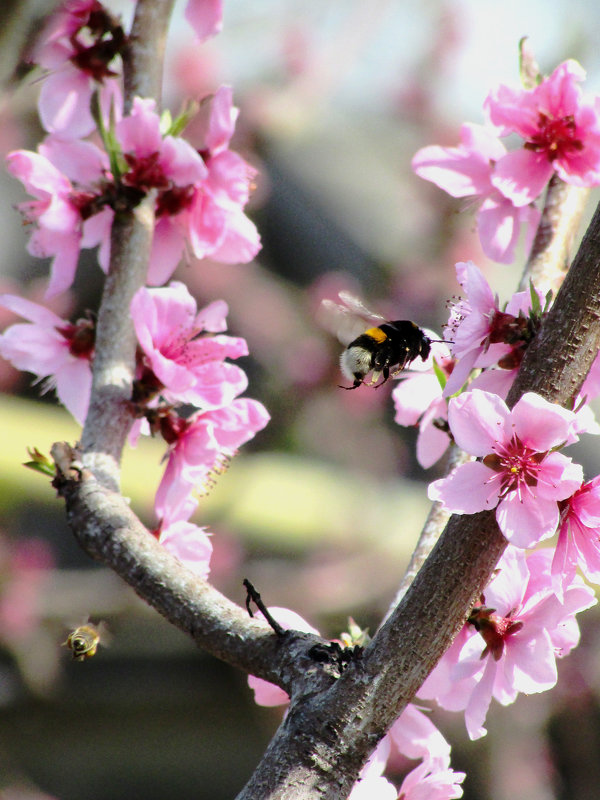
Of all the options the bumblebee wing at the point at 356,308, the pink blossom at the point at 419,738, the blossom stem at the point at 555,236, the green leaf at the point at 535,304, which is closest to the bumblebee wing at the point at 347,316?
the bumblebee wing at the point at 356,308

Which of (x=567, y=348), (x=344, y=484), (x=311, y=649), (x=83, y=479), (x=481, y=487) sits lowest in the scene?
(x=311, y=649)

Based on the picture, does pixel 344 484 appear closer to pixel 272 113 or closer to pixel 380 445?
pixel 380 445

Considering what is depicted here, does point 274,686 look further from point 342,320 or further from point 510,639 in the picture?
point 342,320

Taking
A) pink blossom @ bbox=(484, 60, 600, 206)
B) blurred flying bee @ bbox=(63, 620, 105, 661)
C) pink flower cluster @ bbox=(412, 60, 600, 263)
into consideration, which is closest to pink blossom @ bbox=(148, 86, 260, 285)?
pink flower cluster @ bbox=(412, 60, 600, 263)

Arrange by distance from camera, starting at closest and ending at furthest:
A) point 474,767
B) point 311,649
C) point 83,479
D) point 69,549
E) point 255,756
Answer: point 311,649, point 83,479, point 474,767, point 255,756, point 69,549

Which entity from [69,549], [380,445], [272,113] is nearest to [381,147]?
[272,113]

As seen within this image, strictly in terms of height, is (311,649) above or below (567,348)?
below
